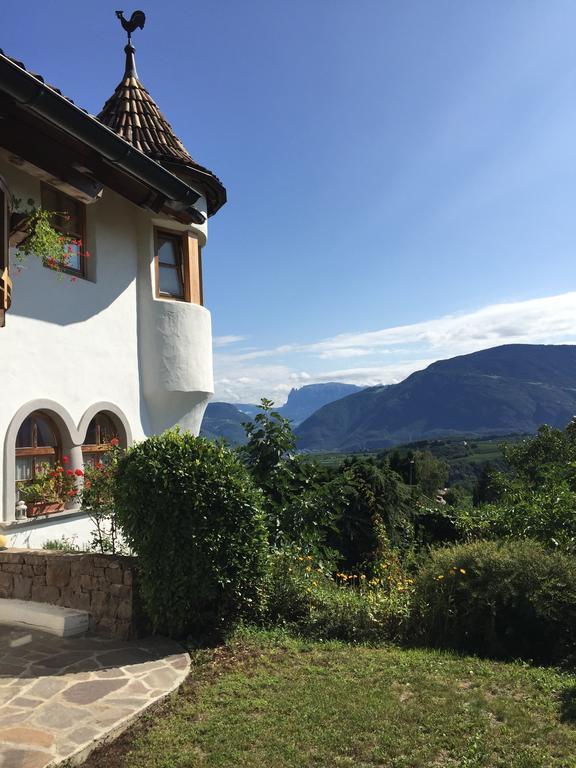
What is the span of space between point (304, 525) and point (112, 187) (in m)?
6.01

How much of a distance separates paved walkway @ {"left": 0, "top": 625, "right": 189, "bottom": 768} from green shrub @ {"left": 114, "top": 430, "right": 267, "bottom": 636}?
1.69ft

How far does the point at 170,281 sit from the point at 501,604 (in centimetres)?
767

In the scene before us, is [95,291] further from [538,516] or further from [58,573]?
[538,516]

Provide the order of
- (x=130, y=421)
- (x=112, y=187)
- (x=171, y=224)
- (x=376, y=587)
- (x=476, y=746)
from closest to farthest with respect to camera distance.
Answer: (x=476, y=746) → (x=376, y=587) → (x=112, y=187) → (x=130, y=421) → (x=171, y=224)

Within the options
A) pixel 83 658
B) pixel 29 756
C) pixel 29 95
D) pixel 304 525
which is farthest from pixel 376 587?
pixel 29 95

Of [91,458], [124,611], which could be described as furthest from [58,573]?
[91,458]

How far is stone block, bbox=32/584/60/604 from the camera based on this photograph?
6797mm

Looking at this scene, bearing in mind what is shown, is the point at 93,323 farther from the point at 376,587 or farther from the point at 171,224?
the point at 376,587

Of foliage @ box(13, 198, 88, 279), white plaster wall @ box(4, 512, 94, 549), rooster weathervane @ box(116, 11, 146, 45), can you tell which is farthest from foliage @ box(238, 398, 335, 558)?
rooster weathervane @ box(116, 11, 146, 45)

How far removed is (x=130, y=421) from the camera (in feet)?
32.2

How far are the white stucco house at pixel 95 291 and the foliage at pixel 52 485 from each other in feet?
0.43

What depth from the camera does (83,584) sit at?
21.6 ft

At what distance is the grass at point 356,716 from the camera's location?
3.83 meters

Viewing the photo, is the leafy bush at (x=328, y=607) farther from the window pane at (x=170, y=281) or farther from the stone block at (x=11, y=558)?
the window pane at (x=170, y=281)
